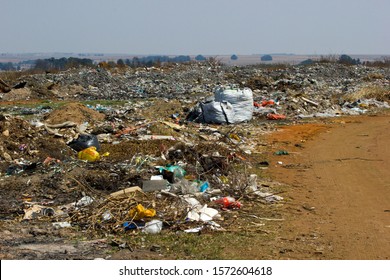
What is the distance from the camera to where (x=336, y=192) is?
310 inches

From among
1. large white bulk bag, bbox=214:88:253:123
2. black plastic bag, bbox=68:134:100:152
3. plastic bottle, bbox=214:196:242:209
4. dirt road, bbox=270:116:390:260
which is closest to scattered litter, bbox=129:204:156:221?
plastic bottle, bbox=214:196:242:209

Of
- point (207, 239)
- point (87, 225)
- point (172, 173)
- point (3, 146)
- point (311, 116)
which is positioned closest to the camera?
point (207, 239)

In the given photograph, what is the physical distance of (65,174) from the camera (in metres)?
7.70

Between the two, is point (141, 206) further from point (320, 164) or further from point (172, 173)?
point (320, 164)

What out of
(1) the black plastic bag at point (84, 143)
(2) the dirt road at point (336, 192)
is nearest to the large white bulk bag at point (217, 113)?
(2) the dirt road at point (336, 192)

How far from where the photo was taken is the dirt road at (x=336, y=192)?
5.57 m

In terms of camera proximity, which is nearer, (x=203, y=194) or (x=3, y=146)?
(x=203, y=194)

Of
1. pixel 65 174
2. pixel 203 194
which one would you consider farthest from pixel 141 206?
pixel 65 174

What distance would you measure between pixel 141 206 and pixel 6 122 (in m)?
4.98

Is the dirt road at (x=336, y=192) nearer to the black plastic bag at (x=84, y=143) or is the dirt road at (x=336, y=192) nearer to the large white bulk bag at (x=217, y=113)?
the large white bulk bag at (x=217, y=113)

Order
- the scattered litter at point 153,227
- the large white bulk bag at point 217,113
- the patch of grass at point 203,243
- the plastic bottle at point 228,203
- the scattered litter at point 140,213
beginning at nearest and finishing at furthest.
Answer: the patch of grass at point 203,243, the scattered litter at point 153,227, the scattered litter at point 140,213, the plastic bottle at point 228,203, the large white bulk bag at point 217,113

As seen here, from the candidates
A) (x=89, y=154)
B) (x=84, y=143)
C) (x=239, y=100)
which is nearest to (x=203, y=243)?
(x=89, y=154)

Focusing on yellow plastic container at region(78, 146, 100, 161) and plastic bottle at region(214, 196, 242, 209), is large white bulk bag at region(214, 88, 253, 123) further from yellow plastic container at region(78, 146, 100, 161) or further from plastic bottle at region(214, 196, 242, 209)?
plastic bottle at region(214, 196, 242, 209)

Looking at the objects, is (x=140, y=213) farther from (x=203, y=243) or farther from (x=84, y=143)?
(x=84, y=143)
